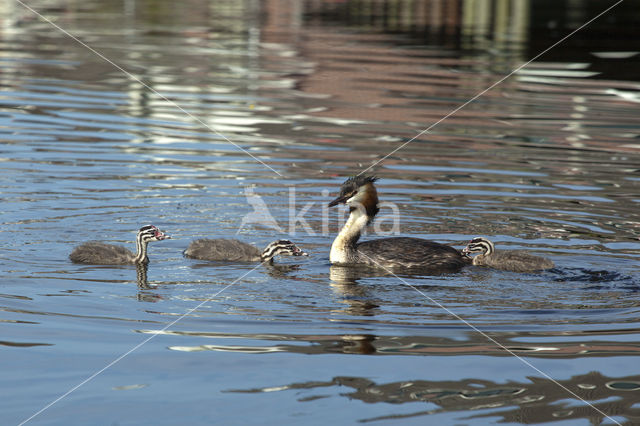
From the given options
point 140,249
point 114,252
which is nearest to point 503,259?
point 140,249

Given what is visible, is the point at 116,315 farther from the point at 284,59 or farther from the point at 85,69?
the point at 284,59

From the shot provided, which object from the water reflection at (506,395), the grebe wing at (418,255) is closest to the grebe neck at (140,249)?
the grebe wing at (418,255)

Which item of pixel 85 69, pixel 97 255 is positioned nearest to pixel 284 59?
pixel 85 69

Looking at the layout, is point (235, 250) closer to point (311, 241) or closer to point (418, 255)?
point (311, 241)

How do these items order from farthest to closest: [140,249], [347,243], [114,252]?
[347,243] < [140,249] < [114,252]

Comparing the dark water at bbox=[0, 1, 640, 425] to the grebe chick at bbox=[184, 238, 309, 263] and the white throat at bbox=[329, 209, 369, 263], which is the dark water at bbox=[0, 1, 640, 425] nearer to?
the grebe chick at bbox=[184, 238, 309, 263]

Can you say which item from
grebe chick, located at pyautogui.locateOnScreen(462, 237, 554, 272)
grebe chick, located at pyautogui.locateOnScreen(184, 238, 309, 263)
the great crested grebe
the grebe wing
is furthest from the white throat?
grebe chick, located at pyautogui.locateOnScreen(462, 237, 554, 272)

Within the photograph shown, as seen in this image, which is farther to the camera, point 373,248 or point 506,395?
point 373,248

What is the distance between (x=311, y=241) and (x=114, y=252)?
2.39m

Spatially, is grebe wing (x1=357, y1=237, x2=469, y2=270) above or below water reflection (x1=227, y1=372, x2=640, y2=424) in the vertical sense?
above

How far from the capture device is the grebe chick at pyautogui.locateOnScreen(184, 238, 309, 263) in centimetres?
1021

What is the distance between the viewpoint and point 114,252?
10.0m

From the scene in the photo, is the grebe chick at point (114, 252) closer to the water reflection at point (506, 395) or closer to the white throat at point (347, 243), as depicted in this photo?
the white throat at point (347, 243)

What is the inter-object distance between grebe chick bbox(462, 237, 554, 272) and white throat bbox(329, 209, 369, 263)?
1129 millimetres
